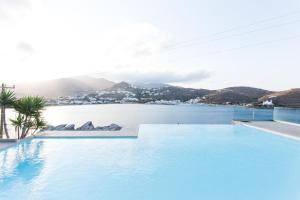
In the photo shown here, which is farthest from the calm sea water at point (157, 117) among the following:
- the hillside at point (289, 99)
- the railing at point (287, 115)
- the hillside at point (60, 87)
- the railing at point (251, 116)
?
the hillside at point (60, 87)

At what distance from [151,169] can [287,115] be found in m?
12.4

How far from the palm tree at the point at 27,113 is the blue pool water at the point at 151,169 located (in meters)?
0.69

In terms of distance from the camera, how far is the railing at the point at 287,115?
15.5m

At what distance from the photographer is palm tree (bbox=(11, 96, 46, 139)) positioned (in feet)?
35.0

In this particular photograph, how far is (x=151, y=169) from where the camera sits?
7.23 m

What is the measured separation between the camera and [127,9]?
1392 cm

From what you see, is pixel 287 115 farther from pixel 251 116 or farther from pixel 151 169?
pixel 151 169

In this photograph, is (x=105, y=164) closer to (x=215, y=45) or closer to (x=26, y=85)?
(x=215, y=45)

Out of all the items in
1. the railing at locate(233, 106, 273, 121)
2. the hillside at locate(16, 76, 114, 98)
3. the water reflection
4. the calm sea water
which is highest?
the hillside at locate(16, 76, 114, 98)

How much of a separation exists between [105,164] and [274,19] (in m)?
11.6

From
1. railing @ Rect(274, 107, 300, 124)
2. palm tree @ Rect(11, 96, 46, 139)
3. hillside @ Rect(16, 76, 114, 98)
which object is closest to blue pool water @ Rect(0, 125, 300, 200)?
palm tree @ Rect(11, 96, 46, 139)

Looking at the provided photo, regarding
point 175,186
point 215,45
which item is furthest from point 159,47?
point 175,186

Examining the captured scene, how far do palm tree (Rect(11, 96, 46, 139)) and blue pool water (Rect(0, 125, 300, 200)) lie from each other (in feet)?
2.27

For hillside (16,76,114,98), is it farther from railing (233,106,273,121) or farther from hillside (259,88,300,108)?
hillside (259,88,300,108)
